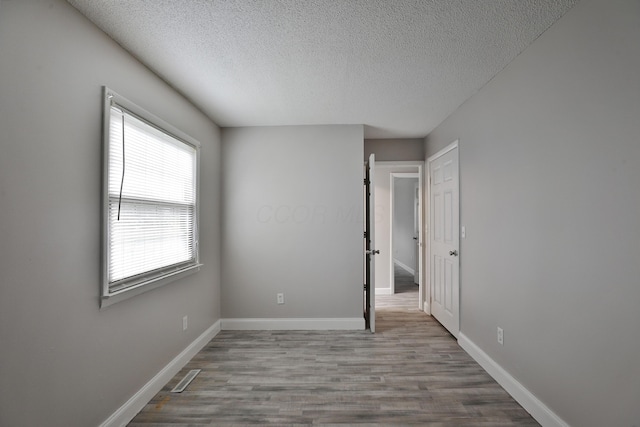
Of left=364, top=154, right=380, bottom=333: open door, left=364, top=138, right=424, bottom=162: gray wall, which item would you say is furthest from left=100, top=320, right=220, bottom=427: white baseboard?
left=364, top=138, right=424, bottom=162: gray wall

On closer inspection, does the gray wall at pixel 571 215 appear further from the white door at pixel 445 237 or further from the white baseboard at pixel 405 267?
the white baseboard at pixel 405 267

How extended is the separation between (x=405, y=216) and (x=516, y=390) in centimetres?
539

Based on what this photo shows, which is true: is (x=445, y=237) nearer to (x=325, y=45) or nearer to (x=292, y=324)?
(x=292, y=324)

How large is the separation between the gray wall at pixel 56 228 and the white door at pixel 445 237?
118 inches

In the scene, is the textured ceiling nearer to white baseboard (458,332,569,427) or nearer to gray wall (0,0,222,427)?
gray wall (0,0,222,427)

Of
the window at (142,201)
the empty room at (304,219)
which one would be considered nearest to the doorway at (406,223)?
the empty room at (304,219)

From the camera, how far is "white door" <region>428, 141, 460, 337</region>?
3.16 metres

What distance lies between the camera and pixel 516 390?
208 centimetres

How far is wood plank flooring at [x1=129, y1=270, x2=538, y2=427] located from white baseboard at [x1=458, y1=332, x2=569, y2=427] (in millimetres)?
51

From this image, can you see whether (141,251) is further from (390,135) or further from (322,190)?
(390,135)

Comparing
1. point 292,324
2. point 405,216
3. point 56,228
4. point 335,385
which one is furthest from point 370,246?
point 405,216

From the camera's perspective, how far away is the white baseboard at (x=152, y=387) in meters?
1.83

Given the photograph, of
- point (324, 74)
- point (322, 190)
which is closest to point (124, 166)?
point (324, 74)

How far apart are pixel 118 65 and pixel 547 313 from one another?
10.4ft
